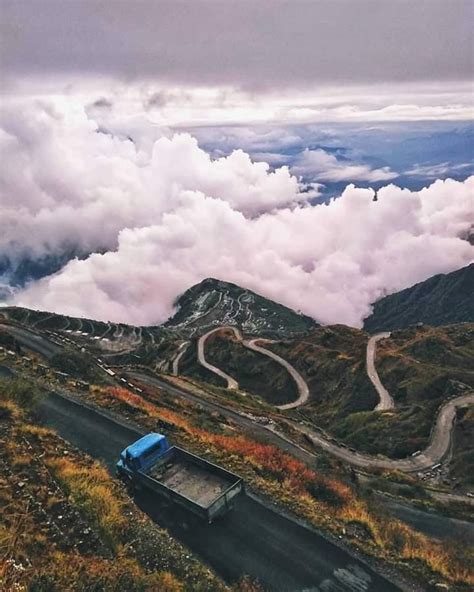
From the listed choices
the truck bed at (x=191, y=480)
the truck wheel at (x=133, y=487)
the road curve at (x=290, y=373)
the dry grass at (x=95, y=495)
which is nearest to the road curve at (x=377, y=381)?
the road curve at (x=290, y=373)

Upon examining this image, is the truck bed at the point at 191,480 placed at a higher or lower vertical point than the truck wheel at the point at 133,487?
higher

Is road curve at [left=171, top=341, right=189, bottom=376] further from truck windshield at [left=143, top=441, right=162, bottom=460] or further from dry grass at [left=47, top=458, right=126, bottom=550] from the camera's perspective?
dry grass at [left=47, top=458, right=126, bottom=550]

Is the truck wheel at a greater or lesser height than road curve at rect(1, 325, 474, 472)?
greater

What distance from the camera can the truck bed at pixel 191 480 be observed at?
2608 cm

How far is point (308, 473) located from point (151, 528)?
1238 cm

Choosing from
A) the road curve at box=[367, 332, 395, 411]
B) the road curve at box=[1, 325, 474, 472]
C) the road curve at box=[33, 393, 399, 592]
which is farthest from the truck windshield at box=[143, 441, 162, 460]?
the road curve at box=[367, 332, 395, 411]

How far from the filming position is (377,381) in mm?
120375

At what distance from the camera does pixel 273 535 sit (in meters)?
24.6

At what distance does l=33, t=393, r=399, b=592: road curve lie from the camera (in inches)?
861

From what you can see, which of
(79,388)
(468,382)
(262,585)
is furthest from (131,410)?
(468,382)

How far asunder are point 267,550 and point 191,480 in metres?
5.73

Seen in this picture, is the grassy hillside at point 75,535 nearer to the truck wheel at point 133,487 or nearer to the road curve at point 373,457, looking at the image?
the truck wheel at point 133,487

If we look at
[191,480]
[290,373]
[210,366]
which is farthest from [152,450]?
[210,366]

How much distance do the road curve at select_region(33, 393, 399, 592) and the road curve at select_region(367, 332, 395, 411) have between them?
7685cm
